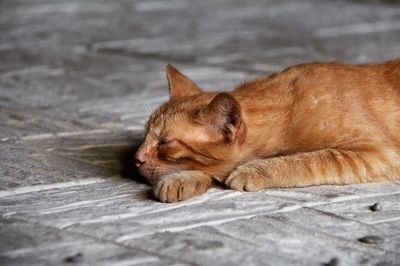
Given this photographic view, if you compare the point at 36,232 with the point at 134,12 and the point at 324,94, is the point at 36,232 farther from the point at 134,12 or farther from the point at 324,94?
the point at 134,12

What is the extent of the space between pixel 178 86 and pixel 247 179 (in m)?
0.83

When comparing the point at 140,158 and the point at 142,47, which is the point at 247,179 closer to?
the point at 140,158

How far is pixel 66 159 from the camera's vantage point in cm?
532

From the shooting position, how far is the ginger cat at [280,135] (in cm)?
450

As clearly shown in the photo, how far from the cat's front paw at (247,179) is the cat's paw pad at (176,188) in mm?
168

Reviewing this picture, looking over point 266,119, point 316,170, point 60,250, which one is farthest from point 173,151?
point 60,250

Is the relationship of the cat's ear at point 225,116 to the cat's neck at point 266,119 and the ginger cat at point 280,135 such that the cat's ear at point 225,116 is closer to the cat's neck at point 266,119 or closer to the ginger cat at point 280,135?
the ginger cat at point 280,135

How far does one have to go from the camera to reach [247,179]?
4.49 m

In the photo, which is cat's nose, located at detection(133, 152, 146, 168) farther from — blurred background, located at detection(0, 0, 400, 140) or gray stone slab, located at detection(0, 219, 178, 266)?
blurred background, located at detection(0, 0, 400, 140)

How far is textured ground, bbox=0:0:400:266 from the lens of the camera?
146 inches

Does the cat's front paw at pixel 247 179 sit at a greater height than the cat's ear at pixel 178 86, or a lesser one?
lesser

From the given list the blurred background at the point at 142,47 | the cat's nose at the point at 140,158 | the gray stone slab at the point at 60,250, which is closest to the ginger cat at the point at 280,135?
the cat's nose at the point at 140,158

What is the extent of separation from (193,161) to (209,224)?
1.95ft

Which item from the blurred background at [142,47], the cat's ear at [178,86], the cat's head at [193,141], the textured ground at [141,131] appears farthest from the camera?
the blurred background at [142,47]
